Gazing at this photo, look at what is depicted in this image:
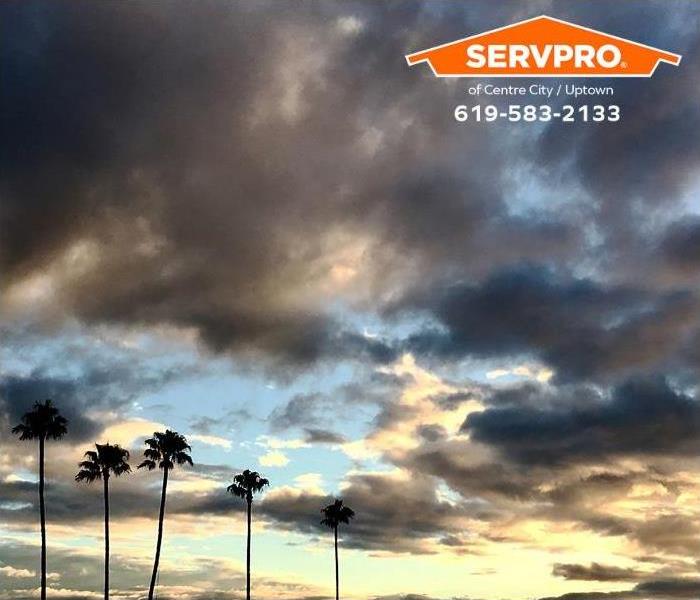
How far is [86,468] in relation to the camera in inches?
3654

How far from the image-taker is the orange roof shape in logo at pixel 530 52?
137ft

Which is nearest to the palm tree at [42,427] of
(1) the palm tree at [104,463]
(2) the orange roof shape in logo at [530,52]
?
(1) the palm tree at [104,463]

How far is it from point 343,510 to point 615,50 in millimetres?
107712

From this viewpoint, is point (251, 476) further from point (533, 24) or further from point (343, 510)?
point (533, 24)

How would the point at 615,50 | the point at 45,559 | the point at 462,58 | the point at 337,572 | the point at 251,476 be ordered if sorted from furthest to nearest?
the point at 337,572
the point at 251,476
the point at 45,559
the point at 615,50
the point at 462,58

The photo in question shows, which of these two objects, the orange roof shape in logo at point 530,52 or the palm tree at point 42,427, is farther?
the palm tree at point 42,427

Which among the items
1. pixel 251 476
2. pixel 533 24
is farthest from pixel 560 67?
pixel 251 476

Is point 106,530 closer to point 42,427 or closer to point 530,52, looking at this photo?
point 42,427

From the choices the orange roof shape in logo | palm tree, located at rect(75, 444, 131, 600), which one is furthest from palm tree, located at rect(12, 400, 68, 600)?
the orange roof shape in logo

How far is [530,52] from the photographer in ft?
140

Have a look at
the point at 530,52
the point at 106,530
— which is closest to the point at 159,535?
the point at 106,530

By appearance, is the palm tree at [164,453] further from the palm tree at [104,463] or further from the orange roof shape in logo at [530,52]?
the orange roof shape in logo at [530,52]

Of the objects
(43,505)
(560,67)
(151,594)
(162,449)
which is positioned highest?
(560,67)

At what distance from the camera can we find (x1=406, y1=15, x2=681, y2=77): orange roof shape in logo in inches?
1641
